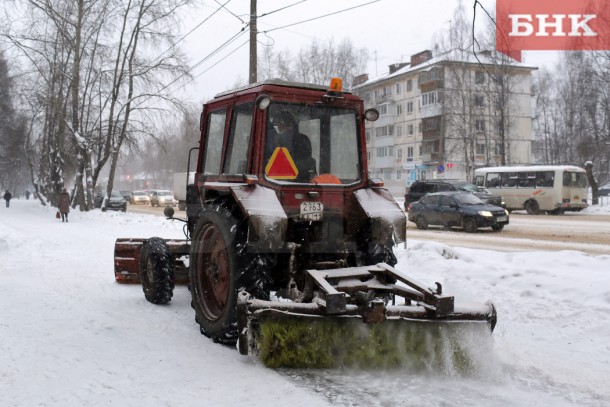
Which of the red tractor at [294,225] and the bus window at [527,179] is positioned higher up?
the bus window at [527,179]

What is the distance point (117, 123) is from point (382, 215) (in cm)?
2749

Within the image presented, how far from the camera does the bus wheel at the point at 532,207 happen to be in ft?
99.1

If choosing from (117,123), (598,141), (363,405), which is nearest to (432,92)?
(598,141)

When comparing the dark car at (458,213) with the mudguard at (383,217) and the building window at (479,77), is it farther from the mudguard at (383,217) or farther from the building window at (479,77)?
the building window at (479,77)

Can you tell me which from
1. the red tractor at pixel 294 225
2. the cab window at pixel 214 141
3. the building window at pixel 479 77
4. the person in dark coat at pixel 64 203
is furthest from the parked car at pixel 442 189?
the red tractor at pixel 294 225

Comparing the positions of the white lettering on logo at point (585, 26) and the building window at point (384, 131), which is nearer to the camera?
the white lettering on logo at point (585, 26)

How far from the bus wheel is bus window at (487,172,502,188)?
2.11 metres

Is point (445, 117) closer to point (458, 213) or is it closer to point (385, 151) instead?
point (385, 151)

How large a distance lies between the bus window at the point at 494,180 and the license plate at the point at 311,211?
28.9m

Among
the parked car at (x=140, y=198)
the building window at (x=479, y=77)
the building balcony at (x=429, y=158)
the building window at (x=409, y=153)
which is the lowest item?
the parked car at (x=140, y=198)

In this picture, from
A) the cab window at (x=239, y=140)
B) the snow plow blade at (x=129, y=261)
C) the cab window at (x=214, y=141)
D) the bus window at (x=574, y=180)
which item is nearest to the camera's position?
the cab window at (x=239, y=140)

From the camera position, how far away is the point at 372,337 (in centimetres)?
449

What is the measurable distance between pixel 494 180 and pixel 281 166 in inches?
1148

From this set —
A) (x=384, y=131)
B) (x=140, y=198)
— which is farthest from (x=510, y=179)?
(x=140, y=198)
